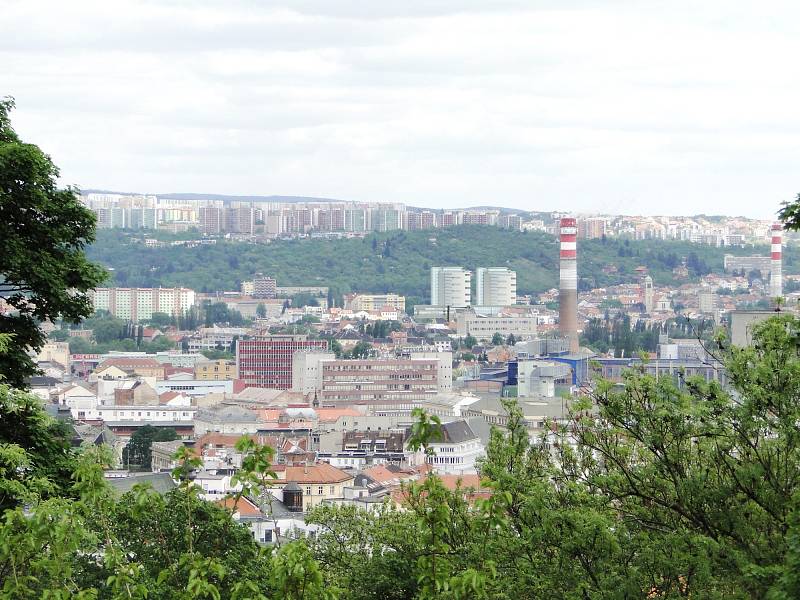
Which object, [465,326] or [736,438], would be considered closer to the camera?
[736,438]

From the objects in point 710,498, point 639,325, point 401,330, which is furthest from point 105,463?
point 401,330

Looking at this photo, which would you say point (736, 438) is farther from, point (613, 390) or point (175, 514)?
point (175, 514)

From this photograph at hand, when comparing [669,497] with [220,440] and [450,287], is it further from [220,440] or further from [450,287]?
[450,287]

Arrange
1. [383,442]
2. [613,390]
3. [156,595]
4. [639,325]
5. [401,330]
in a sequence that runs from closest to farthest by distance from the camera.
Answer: [613,390] → [156,595] → [383,442] → [639,325] → [401,330]

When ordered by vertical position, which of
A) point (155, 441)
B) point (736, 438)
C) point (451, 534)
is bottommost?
point (155, 441)

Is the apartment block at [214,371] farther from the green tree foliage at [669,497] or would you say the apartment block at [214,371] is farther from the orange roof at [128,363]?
the green tree foliage at [669,497]

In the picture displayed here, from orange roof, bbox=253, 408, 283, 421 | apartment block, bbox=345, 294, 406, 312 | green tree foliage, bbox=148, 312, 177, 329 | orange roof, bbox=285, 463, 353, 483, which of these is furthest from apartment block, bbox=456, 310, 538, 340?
orange roof, bbox=285, 463, 353, 483

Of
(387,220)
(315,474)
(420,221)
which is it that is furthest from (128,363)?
(387,220)
